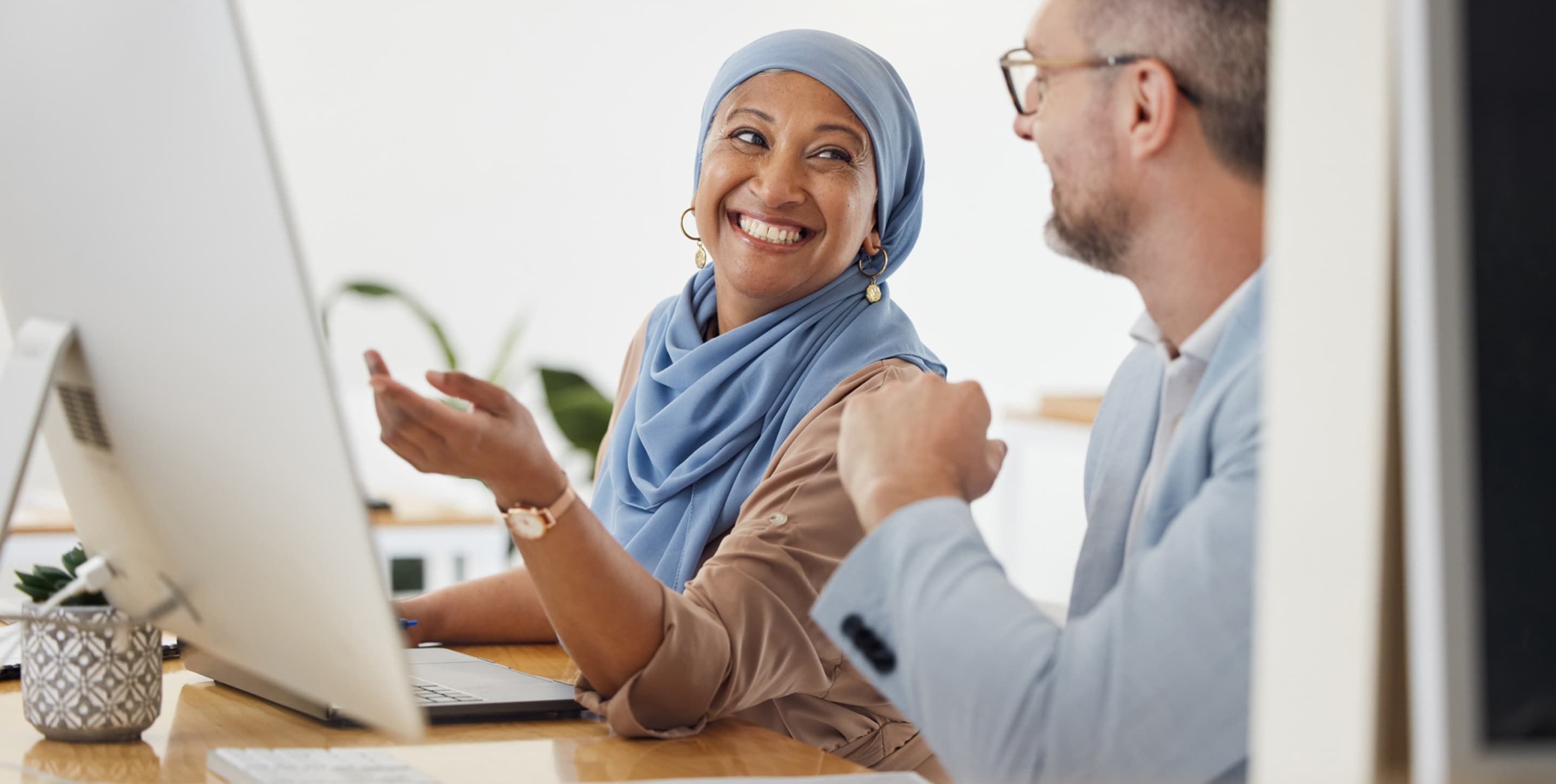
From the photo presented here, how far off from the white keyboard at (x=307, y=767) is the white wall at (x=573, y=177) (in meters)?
3.36

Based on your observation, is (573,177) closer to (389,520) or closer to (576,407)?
(576,407)

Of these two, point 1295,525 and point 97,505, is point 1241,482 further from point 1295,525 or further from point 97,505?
point 97,505

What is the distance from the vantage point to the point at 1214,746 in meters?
0.78

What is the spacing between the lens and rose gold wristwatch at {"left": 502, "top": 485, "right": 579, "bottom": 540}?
112 centimetres

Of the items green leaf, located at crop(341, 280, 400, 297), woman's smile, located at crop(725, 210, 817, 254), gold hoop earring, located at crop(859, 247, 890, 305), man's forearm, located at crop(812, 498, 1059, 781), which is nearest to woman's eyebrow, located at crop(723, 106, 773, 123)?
woman's smile, located at crop(725, 210, 817, 254)

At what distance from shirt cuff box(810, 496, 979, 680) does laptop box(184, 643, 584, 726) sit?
1.17 ft

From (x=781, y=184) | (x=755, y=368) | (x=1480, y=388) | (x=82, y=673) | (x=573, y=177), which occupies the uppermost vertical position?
(x=573, y=177)

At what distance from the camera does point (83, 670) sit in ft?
3.14

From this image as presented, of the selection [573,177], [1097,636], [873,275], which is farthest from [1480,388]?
[573,177]

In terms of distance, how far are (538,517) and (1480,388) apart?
836mm

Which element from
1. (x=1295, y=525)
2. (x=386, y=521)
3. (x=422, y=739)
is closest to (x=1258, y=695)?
(x=1295, y=525)

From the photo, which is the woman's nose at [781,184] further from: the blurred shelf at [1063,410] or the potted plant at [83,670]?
the blurred shelf at [1063,410]

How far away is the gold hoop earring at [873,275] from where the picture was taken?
5.76ft

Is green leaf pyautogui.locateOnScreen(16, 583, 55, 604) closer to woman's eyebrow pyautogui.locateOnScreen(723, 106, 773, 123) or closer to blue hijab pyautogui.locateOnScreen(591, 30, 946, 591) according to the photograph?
blue hijab pyautogui.locateOnScreen(591, 30, 946, 591)
